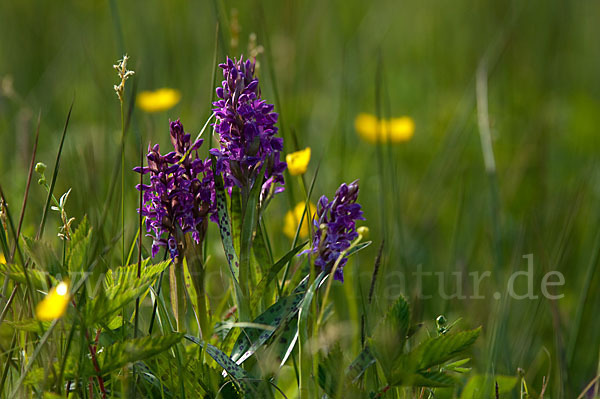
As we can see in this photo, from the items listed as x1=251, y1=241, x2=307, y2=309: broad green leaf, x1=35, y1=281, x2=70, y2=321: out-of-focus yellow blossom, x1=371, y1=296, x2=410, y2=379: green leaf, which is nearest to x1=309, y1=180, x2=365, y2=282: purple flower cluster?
x1=251, y1=241, x2=307, y2=309: broad green leaf

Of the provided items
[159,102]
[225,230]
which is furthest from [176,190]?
[159,102]

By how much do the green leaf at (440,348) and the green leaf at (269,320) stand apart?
0.22 metres

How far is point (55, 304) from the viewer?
918 millimetres

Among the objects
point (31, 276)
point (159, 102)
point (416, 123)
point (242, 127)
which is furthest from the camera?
point (416, 123)

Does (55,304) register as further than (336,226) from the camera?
No

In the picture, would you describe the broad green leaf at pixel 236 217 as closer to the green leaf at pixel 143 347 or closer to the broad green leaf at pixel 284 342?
the broad green leaf at pixel 284 342

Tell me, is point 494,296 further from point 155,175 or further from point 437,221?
point 155,175

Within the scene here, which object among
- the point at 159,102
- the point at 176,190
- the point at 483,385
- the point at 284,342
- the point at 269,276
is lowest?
the point at 483,385

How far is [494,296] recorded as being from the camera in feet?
5.74

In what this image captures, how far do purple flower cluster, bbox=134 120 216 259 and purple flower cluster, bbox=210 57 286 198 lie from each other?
0.14ft

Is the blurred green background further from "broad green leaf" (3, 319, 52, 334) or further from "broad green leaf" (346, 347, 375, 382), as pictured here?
"broad green leaf" (3, 319, 52, 334)

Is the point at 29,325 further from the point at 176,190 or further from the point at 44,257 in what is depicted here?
the point at 176,190

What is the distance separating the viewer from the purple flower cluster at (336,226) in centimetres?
111

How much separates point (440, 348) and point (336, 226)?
0.26 meters
